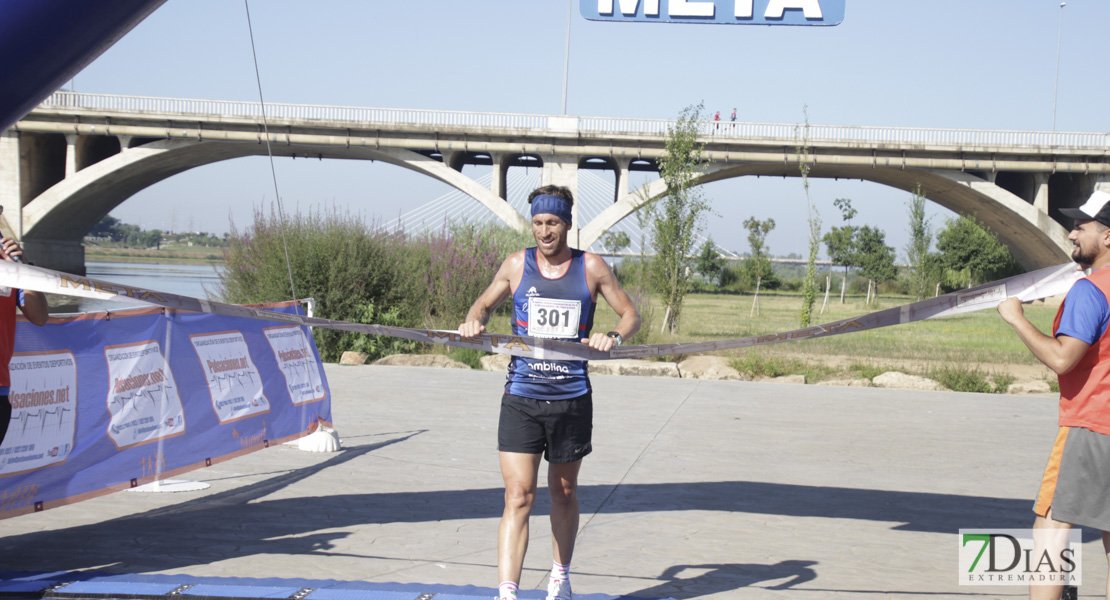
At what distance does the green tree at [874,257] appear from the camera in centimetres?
5091

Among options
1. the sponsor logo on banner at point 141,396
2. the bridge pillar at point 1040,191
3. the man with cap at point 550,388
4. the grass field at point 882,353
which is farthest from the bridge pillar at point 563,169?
the man with cap at point 550,388

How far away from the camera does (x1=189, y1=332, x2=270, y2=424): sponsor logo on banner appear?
19.0ft

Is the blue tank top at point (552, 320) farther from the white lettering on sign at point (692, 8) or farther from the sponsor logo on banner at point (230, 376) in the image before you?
the white lettering on sign at point (692, 8)

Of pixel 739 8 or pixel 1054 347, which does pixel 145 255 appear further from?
pixel 1054 347

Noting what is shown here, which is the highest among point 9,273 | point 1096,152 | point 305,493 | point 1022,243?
point 1096,152

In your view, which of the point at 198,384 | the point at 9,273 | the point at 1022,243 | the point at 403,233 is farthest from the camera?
the point at 1022,243

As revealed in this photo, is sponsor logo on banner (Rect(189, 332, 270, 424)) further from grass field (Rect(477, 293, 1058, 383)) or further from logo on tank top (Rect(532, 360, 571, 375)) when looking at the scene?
grass field (Rect(477, 293, 1058, 383))

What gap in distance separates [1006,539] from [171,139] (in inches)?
1560

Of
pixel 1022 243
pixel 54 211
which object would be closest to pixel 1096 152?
pixel 1022 243

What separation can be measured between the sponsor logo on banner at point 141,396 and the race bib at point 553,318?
2.76 meters

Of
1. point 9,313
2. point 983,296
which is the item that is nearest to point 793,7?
point 983,296

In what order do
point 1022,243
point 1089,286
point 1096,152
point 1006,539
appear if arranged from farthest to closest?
point 1022,243
point 1096,152
point 1006,539
point 1089,286

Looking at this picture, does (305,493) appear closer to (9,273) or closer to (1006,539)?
(9,273)

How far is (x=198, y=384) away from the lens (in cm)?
566
